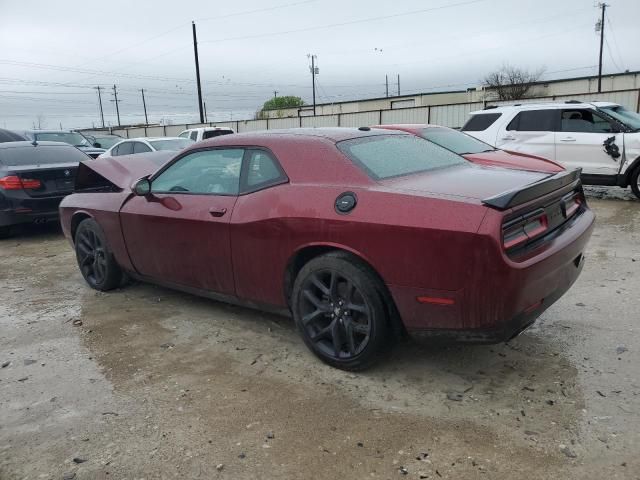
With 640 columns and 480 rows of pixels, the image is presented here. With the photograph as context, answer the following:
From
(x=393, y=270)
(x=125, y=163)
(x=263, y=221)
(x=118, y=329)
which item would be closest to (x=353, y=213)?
(x=393, y=270)

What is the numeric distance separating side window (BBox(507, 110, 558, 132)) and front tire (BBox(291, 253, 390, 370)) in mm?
7884

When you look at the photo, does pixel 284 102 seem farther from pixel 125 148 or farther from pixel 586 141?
pixel 586 141

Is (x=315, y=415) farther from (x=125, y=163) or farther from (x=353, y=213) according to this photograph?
(x=125, y=163)

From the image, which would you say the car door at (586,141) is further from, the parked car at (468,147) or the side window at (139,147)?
the side window at (139,147)

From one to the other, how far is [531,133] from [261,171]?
762cm

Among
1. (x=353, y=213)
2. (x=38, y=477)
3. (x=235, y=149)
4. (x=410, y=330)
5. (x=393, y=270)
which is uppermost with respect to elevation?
(x=235, y=149)

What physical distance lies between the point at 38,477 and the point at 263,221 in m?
1.87

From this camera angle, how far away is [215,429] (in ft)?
9.41

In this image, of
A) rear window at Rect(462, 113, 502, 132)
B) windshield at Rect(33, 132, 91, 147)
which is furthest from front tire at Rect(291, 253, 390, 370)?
windshield at Rect(33, 132, 91, 147)

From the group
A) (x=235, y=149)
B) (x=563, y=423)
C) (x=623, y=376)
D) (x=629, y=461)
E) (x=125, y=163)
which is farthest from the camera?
(x=125, y=163)

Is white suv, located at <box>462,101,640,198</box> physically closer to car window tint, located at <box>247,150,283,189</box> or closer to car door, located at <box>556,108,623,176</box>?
car door, located at <box>556,108,623,176</box>

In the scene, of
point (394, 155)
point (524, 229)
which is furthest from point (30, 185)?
point (524, 229)

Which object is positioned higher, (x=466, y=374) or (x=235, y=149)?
(x=235, y=149)

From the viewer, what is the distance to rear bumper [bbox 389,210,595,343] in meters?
2.73
